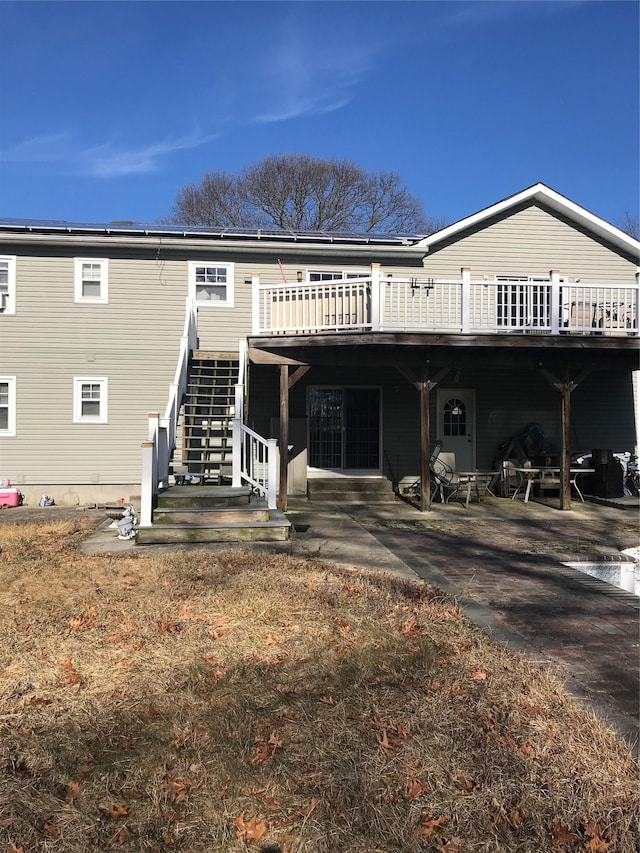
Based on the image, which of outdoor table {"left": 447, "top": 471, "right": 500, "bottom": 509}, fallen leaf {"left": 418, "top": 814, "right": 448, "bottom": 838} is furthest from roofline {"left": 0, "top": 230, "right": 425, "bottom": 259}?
fallen leaf {"left": 418, "top": 814, "right": 448, "bottom": 838}

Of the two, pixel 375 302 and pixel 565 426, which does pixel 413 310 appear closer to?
pixel 375 302

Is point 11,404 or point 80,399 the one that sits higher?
point 80,399

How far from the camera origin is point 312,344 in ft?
35.6

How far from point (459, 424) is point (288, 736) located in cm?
1214

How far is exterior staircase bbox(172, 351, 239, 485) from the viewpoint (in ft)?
32.3

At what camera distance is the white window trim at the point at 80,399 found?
1297cm

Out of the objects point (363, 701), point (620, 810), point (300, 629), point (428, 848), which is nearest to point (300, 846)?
point (428, 848)

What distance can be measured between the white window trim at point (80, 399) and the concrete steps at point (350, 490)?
4682 millimetres

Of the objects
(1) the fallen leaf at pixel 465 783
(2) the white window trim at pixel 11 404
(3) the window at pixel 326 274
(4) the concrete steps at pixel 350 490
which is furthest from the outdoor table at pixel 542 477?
(2) the white window trim at pixel 11 404

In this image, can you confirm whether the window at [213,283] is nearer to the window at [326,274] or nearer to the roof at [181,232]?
the roof at [181,232]

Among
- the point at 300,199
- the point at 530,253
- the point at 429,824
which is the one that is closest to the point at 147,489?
the point at 429,824

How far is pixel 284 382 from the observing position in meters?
11.0

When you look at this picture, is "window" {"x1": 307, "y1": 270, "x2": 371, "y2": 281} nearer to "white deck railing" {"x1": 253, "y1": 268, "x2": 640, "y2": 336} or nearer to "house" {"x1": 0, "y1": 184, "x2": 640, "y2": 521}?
"house" {"x1": 0, "y1": 184, "x2": 640, "y2": 521}

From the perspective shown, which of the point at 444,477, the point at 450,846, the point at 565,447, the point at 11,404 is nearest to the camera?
the point at 450,846
